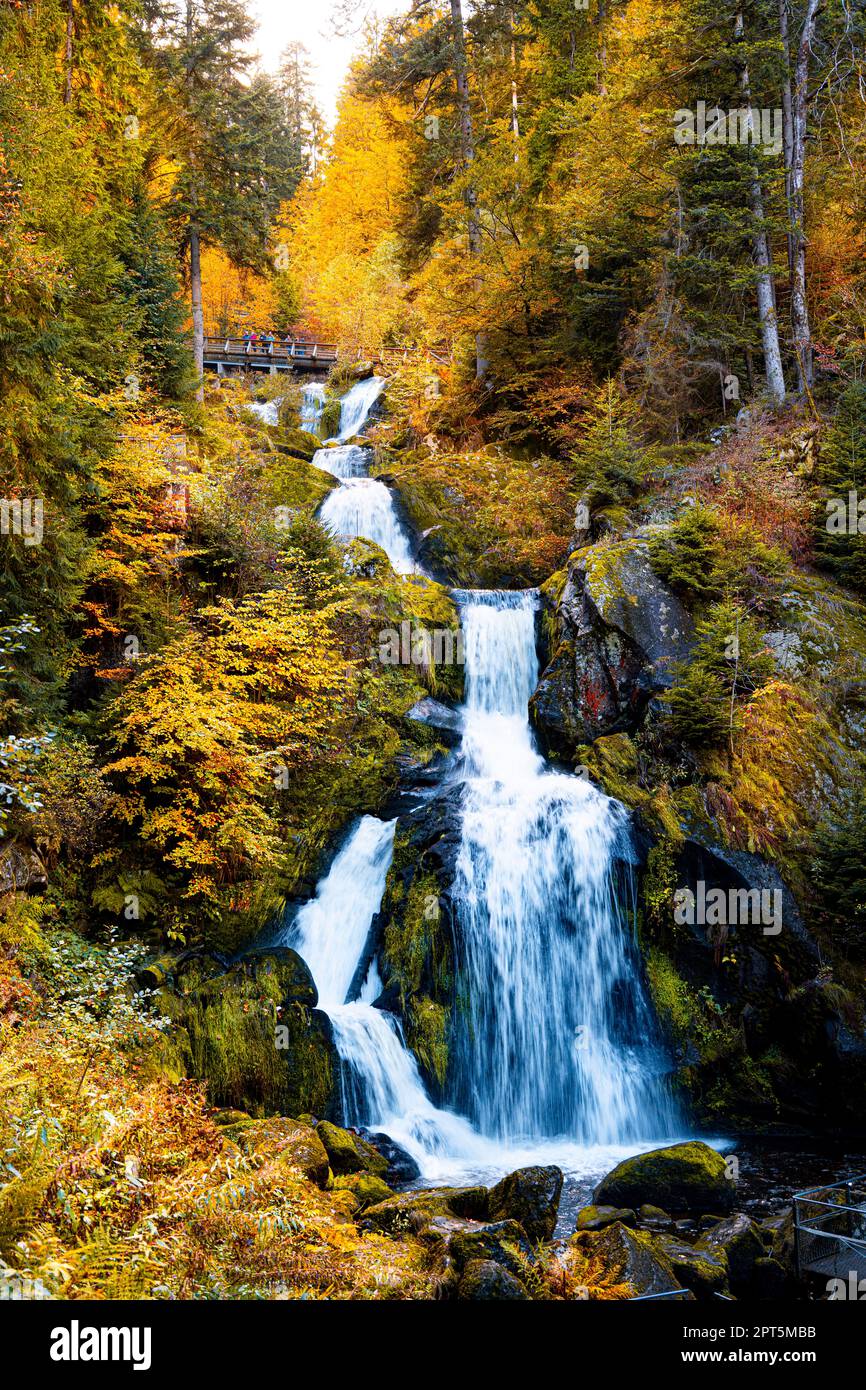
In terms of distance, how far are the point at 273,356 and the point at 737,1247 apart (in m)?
32.7

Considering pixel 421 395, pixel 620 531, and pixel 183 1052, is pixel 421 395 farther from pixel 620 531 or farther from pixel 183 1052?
pixel 183 1052

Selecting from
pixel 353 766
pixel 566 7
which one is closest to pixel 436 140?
pixel 566 7

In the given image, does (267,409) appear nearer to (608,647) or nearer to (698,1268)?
(608,647)

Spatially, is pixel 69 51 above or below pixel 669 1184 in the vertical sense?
above

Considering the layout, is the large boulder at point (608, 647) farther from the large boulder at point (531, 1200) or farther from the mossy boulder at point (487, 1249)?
the mossy boulder at point (487, 1249)

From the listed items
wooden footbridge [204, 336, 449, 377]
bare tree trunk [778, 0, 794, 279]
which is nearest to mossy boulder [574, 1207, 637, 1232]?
bare tree trunk [778, 0, 794, 279]

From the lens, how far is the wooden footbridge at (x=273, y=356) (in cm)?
3075

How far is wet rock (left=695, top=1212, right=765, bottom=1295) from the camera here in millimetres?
7172

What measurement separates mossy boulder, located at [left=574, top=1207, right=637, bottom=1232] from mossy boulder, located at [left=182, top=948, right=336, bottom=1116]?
3.36m

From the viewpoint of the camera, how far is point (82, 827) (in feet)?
32.5

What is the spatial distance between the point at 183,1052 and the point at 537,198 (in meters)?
25.2

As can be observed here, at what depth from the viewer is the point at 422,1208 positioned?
24.4ft

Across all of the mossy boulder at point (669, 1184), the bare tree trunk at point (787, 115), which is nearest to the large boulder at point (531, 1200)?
the mossy boulder at point (669, 1184)

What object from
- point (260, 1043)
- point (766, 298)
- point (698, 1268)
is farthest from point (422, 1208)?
point (766, 298)
